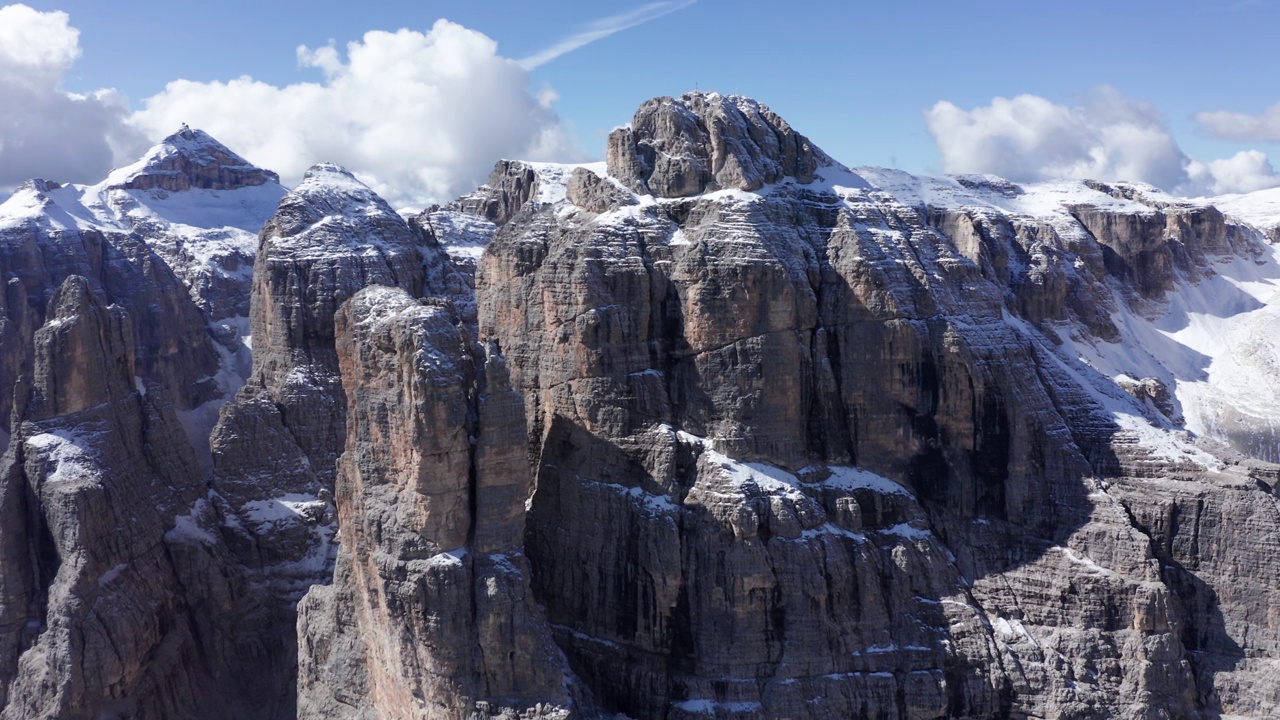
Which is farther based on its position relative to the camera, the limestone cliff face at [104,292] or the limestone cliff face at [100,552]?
the limestone cliff face at [104,292]

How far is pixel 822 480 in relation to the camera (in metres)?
61.7

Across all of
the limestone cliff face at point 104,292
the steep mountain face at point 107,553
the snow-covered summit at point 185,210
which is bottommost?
the steep mountain face at point 107,553

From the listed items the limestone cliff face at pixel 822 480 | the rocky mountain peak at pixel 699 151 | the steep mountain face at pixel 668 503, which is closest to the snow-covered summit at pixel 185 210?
the steep mountain face at pixel 668 503

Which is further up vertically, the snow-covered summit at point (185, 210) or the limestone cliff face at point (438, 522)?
the snow-covered summit at point (185, 210)

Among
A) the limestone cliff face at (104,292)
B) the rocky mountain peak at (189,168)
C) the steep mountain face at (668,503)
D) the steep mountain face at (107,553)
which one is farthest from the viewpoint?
the rocky mountain peak at (189,168)

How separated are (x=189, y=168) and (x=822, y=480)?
13006 centimetres

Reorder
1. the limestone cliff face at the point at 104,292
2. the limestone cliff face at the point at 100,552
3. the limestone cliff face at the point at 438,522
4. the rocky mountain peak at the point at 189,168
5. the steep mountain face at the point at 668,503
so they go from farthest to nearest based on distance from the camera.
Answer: the rocky mountain peak at the point at 189,168
the limestone cliff face at the point at 104,292
the limestone cliff face at the point at 100,552
the steep mountain face at the point at 668,503
the limestone cliff face at the point at 438,522

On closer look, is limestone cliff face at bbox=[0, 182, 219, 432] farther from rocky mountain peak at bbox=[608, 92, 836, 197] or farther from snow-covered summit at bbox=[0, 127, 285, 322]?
rocky mountain peak at bbox=[608, 92, 836, 197]

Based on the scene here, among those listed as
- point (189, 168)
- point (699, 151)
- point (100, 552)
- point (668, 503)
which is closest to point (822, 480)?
point (668, 503)

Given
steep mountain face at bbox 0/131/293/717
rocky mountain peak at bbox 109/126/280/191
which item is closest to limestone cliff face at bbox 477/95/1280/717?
steep mountain face at bbox 0/131/293/717

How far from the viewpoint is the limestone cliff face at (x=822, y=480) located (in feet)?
184

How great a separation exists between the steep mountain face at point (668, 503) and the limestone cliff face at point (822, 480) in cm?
20

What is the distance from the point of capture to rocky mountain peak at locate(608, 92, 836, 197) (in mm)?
65938

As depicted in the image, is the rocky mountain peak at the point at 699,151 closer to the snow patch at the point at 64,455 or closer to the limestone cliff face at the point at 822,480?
the limestone cliff face at the point at 822,480
